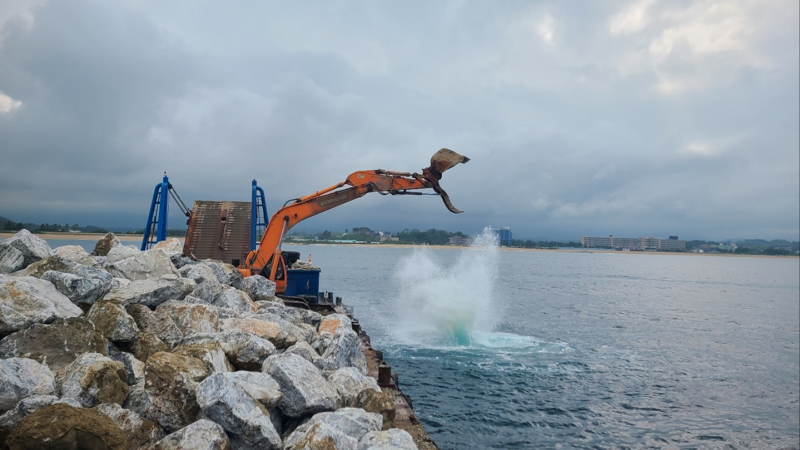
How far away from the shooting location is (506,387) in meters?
12.2

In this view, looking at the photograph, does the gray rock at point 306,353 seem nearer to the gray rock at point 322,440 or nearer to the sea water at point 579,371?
the gray rock at point 322,440

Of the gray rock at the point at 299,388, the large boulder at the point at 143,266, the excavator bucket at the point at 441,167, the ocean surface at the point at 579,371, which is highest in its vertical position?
the excavator bucket at the point at 441,167

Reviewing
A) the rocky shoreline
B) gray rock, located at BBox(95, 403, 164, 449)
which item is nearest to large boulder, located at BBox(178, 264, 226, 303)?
the rocky shoreline

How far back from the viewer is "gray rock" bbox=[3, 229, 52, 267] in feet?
25.0

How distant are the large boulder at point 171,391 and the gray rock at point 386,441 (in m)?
1.50

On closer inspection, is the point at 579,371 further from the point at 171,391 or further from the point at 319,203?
the point at 171,391

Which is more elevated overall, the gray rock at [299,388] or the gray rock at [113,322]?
the gray rock at [113,322]

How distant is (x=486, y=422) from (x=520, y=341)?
848 centimetres

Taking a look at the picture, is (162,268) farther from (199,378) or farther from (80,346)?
(199,378)

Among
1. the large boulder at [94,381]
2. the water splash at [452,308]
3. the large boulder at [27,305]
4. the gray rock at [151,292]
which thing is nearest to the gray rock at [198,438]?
the large boulder at [94,381]

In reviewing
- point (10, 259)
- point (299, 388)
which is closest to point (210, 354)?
point (299, 388)

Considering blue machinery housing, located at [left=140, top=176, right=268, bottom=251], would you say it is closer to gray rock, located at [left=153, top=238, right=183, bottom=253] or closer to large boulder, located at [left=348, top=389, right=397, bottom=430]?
gray rock, located at [left=153, top=238, right=183, bottom=253]

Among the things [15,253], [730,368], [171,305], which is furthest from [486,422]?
[730,368]

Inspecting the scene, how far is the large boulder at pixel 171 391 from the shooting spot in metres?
4.34
